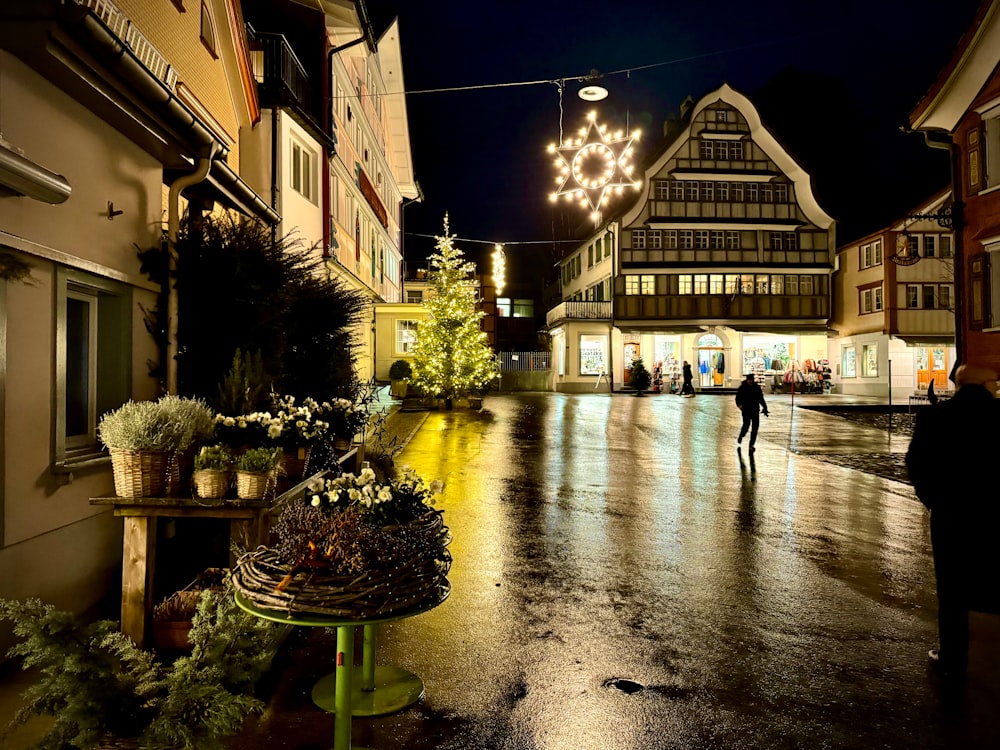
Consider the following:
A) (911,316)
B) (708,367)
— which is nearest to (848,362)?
(911,316)

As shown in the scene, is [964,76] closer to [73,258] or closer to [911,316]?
[73,258]

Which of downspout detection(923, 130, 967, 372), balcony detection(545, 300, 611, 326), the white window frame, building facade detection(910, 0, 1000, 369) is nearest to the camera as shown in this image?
the white window frame

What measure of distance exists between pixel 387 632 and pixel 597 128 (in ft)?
30.1

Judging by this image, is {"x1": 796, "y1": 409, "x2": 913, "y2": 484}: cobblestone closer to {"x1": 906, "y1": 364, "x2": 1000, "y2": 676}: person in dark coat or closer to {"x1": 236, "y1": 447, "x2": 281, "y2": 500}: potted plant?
{"x1": 906, "y1": 364, "x2": 1000, "y2": 676}: person in dark coat

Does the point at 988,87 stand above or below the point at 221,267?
above

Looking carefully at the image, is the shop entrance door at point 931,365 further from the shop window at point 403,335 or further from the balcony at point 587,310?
the shop window at point 403,335

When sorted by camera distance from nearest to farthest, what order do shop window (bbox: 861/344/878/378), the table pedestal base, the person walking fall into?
the table pedestal base
the person walking
shop window (bbox: 861/344/878/378)

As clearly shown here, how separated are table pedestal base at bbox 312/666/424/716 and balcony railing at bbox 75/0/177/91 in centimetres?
540

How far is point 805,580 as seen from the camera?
20.3 ft

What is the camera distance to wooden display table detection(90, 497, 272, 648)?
386 cm

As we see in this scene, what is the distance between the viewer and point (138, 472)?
3824 mm

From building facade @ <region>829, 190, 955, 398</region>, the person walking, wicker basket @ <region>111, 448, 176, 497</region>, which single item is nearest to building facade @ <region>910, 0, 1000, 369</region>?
the person walking

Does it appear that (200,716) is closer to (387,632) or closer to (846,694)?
(387,632)

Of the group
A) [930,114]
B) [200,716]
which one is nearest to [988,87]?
[930,114]
